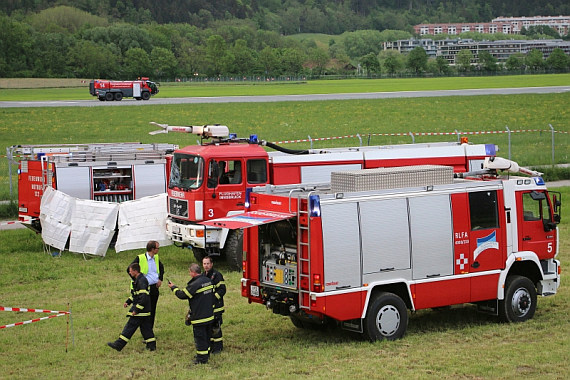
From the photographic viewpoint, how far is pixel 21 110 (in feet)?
210

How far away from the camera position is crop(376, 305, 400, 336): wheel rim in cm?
1234

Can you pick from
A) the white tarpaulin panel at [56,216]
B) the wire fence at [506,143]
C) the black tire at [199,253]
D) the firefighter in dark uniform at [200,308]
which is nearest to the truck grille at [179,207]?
the black tire at [199,253]

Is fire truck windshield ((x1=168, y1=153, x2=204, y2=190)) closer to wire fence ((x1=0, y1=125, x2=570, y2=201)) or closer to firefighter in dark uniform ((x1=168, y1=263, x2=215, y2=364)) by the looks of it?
firefighter in dark uniform ((x1=168, y1=263, x2=215, y2=364))

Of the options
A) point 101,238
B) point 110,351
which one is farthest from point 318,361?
point 101,238

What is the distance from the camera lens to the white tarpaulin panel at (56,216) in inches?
805

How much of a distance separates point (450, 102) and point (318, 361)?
58.2 metres

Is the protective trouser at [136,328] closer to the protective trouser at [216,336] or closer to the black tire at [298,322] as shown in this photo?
the protective trouser at [216,336]

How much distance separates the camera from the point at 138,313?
12383 mm

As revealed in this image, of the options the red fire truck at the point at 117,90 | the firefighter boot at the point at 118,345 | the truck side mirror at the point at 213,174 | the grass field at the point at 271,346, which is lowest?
the grass field at the point at 271,346

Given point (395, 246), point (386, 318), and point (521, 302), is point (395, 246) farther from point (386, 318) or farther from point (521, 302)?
point (521, 302)

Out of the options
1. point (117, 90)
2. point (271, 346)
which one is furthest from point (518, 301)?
point (117, 90)

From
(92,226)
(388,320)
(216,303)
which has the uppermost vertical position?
(92,226)

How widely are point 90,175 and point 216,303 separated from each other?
1058 cm

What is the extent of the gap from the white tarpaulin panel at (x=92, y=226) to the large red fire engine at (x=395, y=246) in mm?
7748
